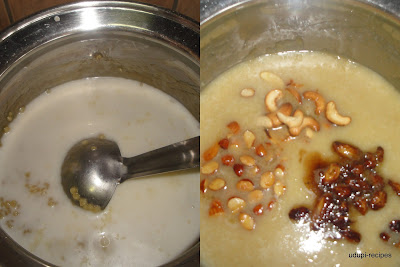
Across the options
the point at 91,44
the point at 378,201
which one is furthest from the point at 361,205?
the point at 91,44

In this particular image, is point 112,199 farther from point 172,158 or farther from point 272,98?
point 272,98

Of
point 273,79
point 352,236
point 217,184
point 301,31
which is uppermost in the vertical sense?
point 301,31

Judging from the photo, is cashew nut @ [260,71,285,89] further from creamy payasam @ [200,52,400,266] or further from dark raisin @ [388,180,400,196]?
dark raisin @ [388,180,400,196]

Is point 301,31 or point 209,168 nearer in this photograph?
point 209,168

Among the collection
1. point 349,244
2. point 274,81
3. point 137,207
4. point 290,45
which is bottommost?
point 349,244

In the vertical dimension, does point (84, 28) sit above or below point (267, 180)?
above

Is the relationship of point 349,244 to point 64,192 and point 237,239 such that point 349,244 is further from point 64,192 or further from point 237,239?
point 64,192

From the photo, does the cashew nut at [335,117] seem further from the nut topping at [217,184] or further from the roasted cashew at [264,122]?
the nut topping at [217,184]

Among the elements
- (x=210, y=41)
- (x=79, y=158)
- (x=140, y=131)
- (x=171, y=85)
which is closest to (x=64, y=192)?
(x=79, y=158)
